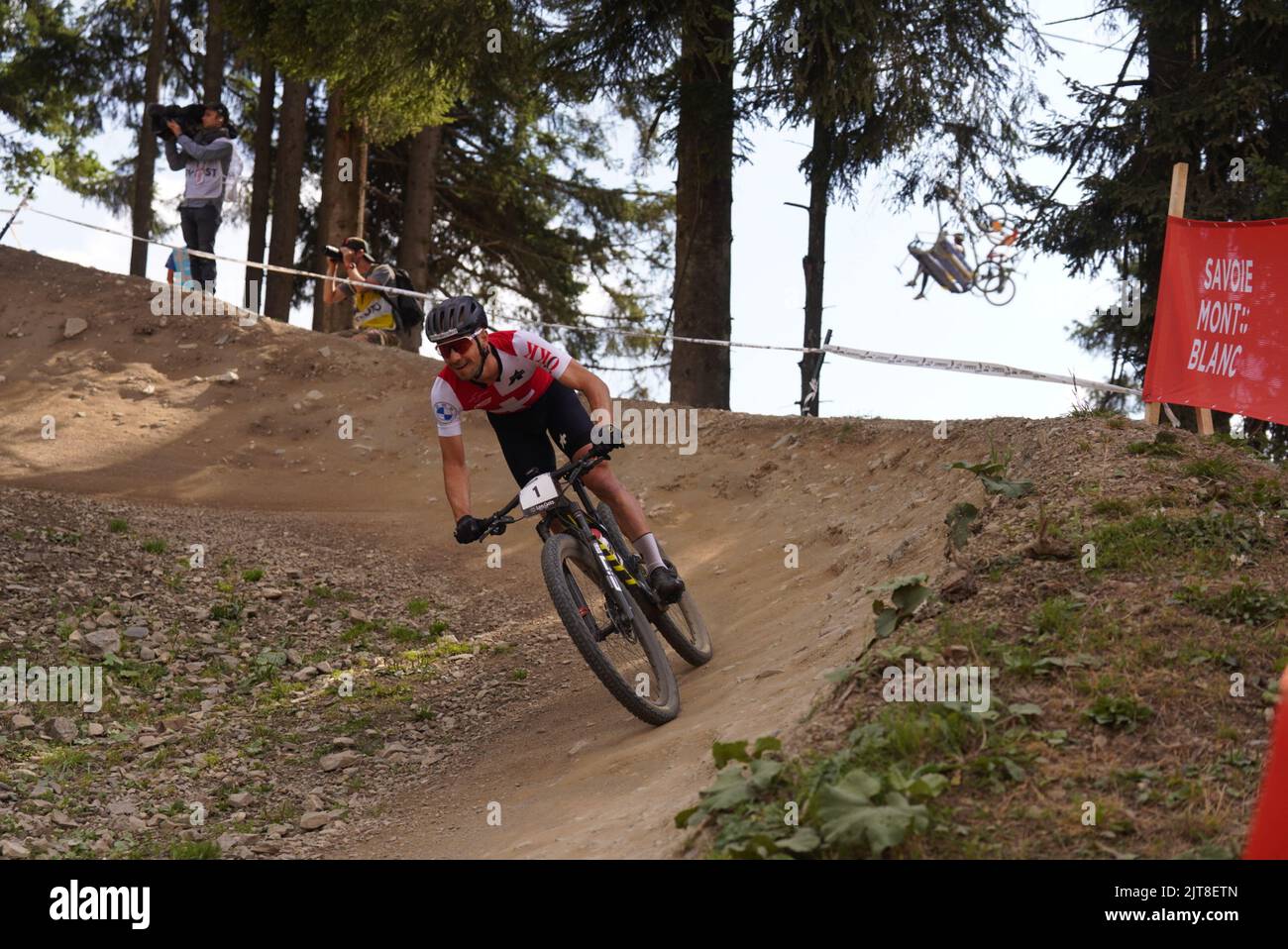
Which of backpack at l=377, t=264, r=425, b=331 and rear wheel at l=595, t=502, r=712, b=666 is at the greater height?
Result: backpack at l=377, t=264, r=425, b=331

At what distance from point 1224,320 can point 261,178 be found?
17.7 metres

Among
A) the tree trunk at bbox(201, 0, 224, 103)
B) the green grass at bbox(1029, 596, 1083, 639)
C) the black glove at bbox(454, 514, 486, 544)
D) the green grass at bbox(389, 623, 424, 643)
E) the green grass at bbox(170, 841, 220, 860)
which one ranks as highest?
the tree trunk at bbox(201, 0, 224, 103)

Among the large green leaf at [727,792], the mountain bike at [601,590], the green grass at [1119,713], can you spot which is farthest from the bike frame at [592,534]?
the green grass at [1119,713]

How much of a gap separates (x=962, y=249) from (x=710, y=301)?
13.1 ft

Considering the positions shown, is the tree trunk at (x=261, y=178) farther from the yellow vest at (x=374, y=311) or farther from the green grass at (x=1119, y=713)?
the green grass at (x=1119, y=713)

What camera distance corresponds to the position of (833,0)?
533 inches

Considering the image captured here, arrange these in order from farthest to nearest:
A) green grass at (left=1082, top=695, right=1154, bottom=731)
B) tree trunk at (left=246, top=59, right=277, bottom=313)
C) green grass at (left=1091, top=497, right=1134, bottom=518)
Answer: tree trunk at (left=246, top=59, right=277, bottom=313) < green grass at (left=1091, top=497, right=1134, bottom=518) < green grass at (left=1082, top=695, right=1154, bottom=731)

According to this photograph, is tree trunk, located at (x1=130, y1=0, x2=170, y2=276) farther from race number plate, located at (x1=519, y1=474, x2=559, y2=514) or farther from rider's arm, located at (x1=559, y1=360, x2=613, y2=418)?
race number plate, located at (x1=519, y1=474, x2=559, y2=514)

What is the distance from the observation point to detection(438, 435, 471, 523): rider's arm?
22.9 ft

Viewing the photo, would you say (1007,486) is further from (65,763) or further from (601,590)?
(65,763)

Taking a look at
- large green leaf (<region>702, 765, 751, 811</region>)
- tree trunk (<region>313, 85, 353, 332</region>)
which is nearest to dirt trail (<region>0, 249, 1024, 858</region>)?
large green leaf (<region>702, 765, 751, 811</region>)

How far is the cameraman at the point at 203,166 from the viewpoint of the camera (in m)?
15.0

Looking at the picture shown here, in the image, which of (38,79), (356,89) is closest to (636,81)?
(356,89)

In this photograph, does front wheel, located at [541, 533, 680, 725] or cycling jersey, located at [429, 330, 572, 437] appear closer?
front wheel, located at [541, 533, 680, 725]
